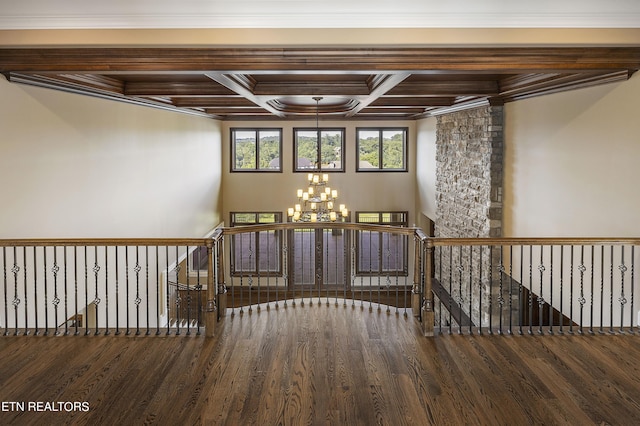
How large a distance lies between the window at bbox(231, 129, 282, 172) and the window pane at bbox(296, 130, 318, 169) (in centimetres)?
51

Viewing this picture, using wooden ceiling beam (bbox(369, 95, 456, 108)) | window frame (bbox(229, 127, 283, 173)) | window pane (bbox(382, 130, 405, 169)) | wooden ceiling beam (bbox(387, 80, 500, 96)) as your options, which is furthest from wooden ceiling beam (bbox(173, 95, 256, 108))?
window pane (bbox(382, 130, 405, 169))

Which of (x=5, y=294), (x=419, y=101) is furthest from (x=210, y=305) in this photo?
(x=419, y=101)

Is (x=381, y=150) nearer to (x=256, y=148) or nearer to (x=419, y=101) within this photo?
(x=256, y=148)

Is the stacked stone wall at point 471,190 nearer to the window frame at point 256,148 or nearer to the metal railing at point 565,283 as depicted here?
the metal railing at point 565,283

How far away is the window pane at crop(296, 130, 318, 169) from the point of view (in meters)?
12.5

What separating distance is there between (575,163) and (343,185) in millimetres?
7599

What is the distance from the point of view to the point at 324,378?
144 inches

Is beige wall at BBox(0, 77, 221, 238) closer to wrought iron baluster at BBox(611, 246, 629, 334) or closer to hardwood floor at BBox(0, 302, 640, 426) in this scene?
hardwood floor at BBox(0, 302, 640, 426)

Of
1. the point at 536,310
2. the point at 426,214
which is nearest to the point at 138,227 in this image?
the point at 536,310

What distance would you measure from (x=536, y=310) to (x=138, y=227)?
19.9ft

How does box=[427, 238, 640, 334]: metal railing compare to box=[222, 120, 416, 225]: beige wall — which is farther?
box=[222, 120, 416, 225]: beige wall

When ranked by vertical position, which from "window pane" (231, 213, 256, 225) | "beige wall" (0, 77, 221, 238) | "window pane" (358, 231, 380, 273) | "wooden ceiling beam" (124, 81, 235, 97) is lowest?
"window pane" (358, 231, 380, 273)

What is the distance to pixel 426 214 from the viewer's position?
1139 centimetres

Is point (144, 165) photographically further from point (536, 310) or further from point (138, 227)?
point (536, 310)
